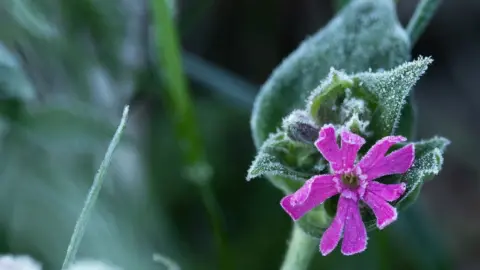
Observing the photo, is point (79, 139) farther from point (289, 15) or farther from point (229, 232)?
point (289, 15)

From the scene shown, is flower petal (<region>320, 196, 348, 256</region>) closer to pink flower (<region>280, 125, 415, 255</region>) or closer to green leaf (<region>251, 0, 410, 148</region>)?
pink flower (<region>280, 125, 415, 255</region>)

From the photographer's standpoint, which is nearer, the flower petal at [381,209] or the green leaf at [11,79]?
the flower petal at [381,209]

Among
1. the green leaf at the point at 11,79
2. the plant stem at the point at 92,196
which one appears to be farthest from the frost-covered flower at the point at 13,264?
the green leaf at the point at 11,79

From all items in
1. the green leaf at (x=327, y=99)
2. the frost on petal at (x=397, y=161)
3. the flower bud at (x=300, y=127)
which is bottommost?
the frost on petal at (x=397, y=161)

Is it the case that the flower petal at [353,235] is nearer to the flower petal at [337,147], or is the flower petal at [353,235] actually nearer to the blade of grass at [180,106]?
the flower petal at [337,147]

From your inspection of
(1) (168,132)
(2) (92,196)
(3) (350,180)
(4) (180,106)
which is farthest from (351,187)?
(1) (168,132)

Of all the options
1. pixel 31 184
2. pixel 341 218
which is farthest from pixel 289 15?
pixel 341 218

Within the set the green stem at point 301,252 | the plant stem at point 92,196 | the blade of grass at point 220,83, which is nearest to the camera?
the plant stem at point 92,196
